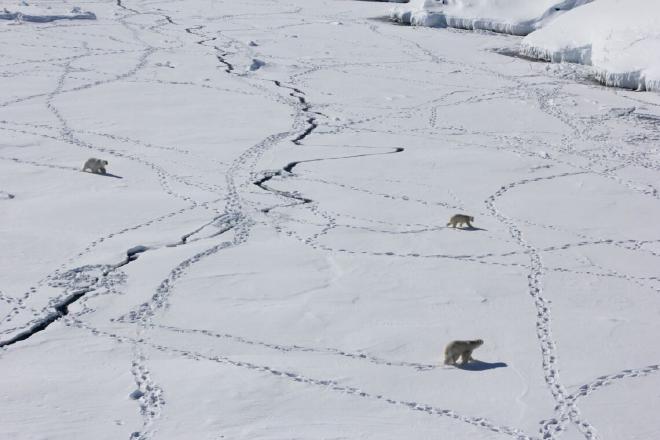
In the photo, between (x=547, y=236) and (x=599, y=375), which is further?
(x=547, y=236)

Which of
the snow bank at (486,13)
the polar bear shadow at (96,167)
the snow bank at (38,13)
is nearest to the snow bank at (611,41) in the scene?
the snow bank at (486,13)

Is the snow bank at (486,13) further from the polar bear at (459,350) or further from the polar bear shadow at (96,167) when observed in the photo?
the polar bear at (459,350)

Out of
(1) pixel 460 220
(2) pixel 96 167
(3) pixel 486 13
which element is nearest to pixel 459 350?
(1) pixel 460 220

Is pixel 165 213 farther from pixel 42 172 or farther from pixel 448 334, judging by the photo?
pixel 448 334

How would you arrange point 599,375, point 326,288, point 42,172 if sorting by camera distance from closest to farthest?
point 599,375, point 326,288, point 42,172

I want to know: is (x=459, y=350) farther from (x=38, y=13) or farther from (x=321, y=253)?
(x=38, y=13)

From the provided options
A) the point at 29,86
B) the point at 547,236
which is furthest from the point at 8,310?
the point at 29,86

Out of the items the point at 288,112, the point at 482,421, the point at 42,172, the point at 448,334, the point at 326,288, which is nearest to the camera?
the point at 482,421
